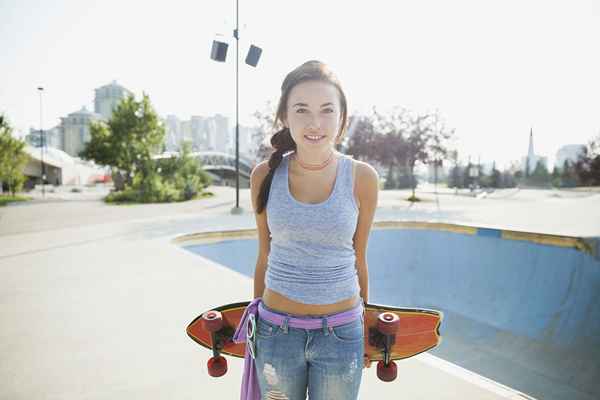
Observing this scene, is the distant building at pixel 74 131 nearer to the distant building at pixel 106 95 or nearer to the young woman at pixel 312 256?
the distant building at pixel 106 95

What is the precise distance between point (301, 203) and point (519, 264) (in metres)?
6.51

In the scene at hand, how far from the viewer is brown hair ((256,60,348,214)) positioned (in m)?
1.31

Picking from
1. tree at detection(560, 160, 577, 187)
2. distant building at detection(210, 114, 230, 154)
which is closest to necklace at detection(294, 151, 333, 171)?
tree at detection(560, 160, 577, 187)

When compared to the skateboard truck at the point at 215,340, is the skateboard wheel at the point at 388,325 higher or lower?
higher

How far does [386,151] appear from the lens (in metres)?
19.9

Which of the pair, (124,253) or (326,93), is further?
(124,253)

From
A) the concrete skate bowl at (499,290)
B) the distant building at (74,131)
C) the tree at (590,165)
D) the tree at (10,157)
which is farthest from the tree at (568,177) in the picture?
the distant building at (74,131)

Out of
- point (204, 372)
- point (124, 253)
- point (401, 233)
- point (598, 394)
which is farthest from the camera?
point (401, 233)

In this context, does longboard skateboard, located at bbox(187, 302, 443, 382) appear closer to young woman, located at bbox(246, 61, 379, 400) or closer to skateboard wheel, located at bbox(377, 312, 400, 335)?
skateboard wheel, located at bbox(377, 312, 400, 335)

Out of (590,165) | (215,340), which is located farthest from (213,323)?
(590,165)

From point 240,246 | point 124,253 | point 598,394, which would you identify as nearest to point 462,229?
point 598,394

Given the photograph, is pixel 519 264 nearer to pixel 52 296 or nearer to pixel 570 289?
pixel 570 289

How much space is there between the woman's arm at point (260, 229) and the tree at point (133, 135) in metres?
22.5

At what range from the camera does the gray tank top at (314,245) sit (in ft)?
4.14
